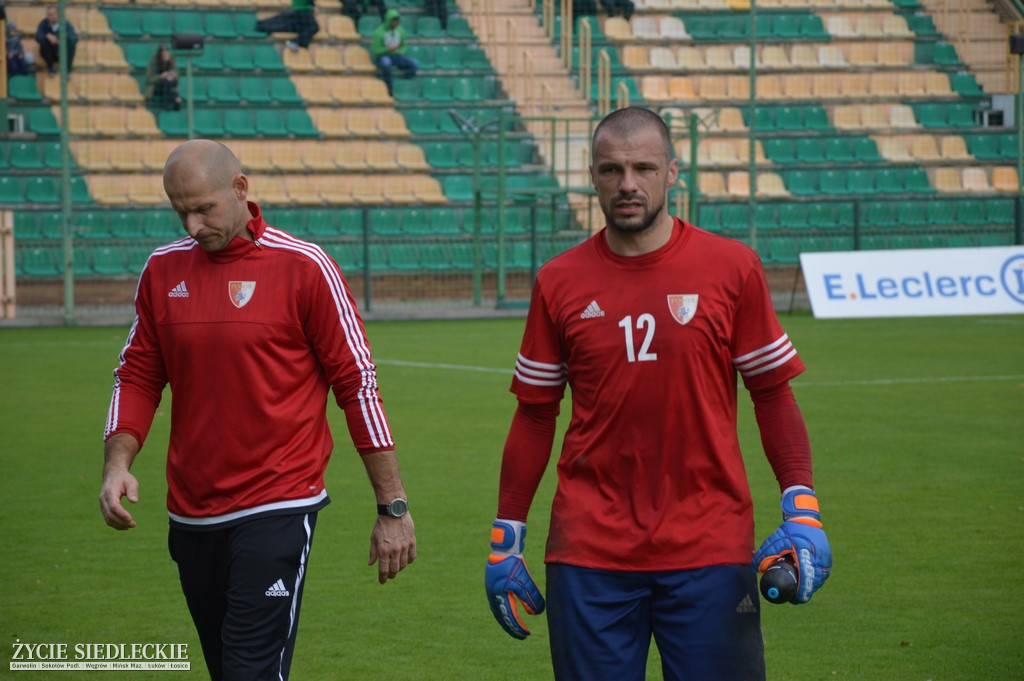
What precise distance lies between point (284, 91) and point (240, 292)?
26691 millimetres

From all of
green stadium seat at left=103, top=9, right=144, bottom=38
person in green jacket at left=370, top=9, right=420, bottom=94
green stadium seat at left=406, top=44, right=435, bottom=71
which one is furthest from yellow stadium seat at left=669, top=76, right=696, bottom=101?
green stadium seat at left=103, top=9, right=144, bottom=38

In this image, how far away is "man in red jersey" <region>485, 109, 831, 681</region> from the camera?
13.2ft

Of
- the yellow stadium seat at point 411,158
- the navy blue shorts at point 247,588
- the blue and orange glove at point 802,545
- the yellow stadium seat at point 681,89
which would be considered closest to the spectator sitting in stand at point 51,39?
the yellow stadium seat at point 411,158

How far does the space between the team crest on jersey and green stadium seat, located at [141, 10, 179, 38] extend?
28127mm

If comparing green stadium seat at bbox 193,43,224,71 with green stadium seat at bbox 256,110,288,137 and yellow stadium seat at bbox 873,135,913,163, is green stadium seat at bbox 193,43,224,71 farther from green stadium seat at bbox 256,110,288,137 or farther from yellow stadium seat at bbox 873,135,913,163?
yellow stadium seat at bbox 873,135,913,163

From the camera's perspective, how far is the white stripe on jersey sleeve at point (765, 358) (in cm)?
412

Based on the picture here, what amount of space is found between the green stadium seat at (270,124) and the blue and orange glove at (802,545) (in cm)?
2656

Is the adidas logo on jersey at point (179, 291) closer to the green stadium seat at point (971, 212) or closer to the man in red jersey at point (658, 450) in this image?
the man in red jersey at point (658, 450)

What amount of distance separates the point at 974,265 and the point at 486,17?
12794 millimetres

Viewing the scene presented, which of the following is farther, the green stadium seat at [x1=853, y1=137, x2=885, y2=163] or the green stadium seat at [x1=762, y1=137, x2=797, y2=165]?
the green stadium seat at [x1=853, y1=137, x2=885, y2=163]

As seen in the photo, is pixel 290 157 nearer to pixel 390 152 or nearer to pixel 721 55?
pixel 390 152

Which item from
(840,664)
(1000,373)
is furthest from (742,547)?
(1000,373)

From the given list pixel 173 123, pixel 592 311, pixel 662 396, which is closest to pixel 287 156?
pixel 173 123

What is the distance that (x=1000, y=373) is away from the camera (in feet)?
55.6
